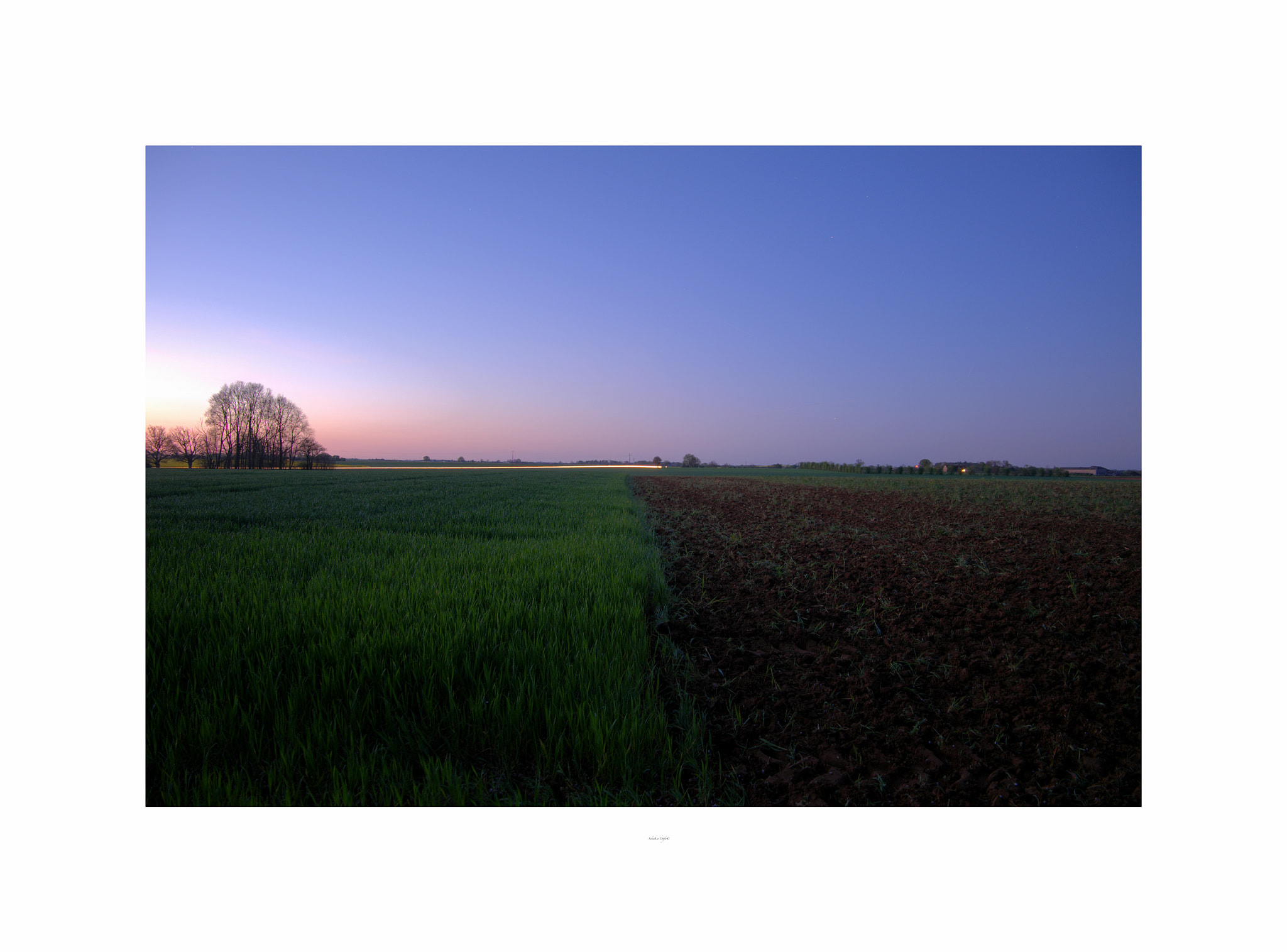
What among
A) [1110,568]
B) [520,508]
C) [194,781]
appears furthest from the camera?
[520,508]

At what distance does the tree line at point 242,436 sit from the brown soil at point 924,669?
3.93 m

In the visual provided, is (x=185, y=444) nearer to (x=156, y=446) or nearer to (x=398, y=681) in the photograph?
(x=156, y=446)

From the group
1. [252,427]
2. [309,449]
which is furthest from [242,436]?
[309,449]

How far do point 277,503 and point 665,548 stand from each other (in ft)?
20.8

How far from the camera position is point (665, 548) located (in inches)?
282

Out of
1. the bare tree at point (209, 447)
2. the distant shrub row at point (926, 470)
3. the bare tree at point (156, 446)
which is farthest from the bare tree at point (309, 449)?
the distant shrub row at point (926, 470)

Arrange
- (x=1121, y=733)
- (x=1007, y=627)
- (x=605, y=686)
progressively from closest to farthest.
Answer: (x=1121, y=733) → (x=605, y=686) → (x=1007, y=627)

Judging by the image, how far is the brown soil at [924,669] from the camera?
1852 millimetres

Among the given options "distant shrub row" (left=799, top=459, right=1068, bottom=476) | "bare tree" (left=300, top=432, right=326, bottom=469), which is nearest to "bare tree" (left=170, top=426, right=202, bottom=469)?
"bare tree" (left=300, top=432, right=326, bottom=469)

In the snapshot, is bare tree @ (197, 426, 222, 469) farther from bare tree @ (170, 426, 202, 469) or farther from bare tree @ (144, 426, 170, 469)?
bare tree @ (144, 426, 170, 469)

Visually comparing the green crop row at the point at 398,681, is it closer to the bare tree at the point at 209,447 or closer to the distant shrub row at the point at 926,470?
the bare tree at the point at 209,447

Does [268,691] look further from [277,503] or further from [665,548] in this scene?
[277,503]
